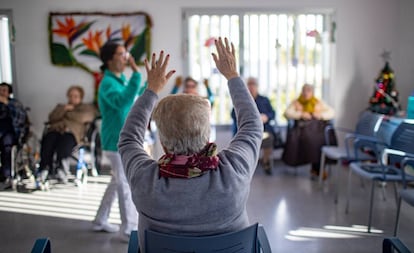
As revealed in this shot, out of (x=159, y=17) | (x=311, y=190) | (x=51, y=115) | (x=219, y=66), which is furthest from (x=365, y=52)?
(x=219, y=66)

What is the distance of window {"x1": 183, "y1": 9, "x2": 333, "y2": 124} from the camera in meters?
5.84

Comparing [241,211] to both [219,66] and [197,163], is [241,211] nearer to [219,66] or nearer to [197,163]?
[197,163]

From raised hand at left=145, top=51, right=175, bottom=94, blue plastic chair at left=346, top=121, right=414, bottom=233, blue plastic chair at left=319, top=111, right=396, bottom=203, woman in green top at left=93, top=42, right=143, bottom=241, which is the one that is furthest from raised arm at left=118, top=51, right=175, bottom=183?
blue plastic chair at left=319, top=111, right=396, bottom=203

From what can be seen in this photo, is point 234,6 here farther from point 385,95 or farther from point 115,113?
point 115,113

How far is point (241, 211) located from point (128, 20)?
15.2 ft

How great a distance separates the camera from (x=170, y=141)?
1.46 metres

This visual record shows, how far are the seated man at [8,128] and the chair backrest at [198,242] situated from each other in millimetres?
3934

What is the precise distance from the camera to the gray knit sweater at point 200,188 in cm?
140

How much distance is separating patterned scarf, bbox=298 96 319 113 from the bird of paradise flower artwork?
2061mm

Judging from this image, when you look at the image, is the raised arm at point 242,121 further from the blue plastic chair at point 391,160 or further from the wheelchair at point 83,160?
the wheelchair at point 83,160

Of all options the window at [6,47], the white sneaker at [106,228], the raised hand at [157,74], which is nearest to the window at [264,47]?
the window at [6,47]

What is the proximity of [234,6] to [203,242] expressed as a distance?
4.81m

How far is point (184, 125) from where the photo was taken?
1.43m

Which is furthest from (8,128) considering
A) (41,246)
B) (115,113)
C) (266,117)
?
(41,246)
